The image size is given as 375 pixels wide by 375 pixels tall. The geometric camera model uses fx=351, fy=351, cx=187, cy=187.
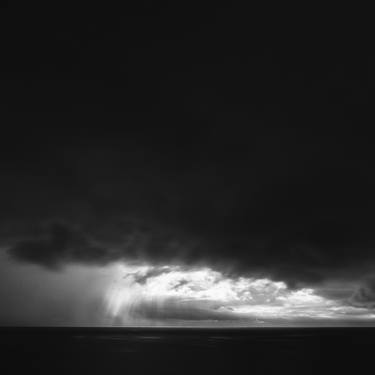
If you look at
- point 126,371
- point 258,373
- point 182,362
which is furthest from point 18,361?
point 258,373

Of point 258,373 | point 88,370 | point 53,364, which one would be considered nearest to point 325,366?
point 258,373

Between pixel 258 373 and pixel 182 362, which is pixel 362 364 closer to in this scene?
pixel 258 373

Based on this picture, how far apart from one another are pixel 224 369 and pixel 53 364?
2206 centimetres

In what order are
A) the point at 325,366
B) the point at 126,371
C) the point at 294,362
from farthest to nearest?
the point at 294,362 → the point at 325,366 → the point at 126,371

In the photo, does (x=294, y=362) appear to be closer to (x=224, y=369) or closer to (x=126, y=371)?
(x=224, y=369)

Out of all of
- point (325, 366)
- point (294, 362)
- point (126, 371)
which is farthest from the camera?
point (294, 362)

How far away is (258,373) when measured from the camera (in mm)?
38875

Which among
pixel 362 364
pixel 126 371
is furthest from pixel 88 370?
pixel 362 364

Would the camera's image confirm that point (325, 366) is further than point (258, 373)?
Yes

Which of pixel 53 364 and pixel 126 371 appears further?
pixel 53 364

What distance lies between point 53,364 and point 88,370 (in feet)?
28.3

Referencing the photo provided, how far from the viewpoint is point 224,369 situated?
40906 mm

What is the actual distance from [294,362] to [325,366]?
431 centimetres

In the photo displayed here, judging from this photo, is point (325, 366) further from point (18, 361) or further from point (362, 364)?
point (18, 361)
